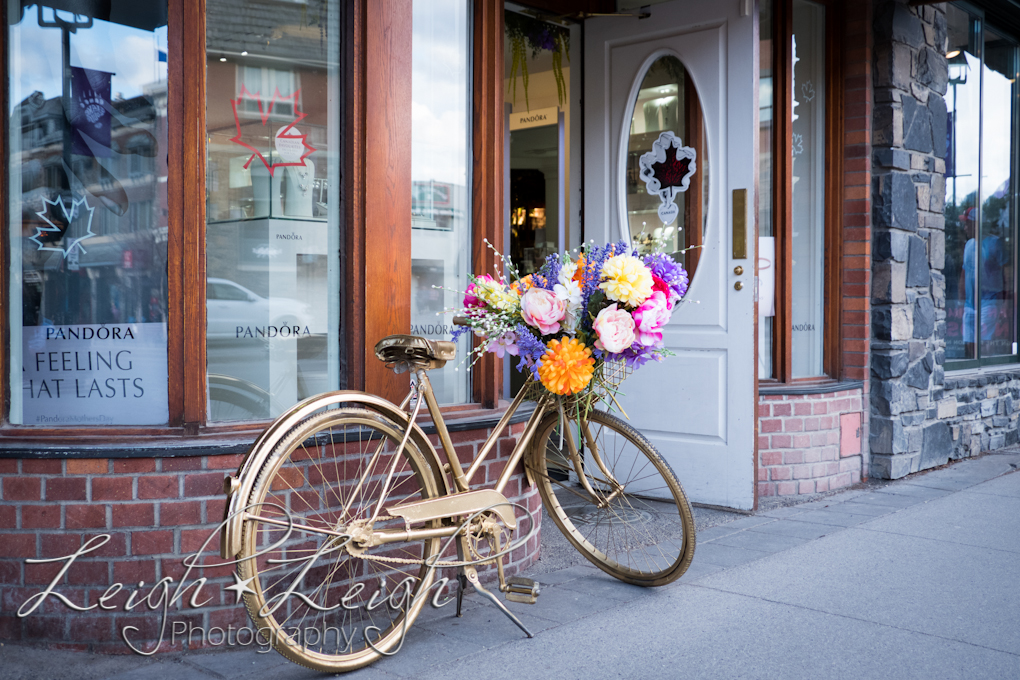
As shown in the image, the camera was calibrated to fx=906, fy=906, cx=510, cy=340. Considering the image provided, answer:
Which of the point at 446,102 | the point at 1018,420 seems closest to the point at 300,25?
the point at 446,102

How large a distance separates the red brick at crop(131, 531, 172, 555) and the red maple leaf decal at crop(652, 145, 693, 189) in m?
3.30

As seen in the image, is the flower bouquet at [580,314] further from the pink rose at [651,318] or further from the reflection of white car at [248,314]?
the reflection of white car at [248,314]

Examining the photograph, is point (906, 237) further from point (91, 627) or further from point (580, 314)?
point (91, 627)

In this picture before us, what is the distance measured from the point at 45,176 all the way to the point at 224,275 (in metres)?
0.63

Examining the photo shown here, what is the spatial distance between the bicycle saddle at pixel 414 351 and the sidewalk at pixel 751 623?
90 cm

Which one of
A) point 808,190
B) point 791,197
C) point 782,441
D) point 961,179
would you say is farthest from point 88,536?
point 961,179

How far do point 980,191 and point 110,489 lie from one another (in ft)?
21.7

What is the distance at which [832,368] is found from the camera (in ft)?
18.2

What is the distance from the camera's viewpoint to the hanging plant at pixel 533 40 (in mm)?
5359

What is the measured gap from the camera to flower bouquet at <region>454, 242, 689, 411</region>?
2.92 meters

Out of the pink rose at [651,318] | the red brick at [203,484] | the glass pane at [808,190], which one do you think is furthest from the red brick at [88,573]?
the glass pane at [808,190]

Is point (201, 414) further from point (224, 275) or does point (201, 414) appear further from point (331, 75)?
point (331, 75)

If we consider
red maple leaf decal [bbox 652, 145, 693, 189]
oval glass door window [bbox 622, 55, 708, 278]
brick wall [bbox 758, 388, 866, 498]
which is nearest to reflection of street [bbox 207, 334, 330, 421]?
oval glass door window [bbox 622, 55, 708, 278]

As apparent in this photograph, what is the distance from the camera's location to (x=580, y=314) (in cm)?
304
